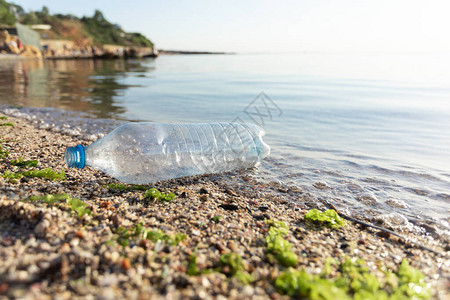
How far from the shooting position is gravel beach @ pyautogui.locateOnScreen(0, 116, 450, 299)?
126 centimetres

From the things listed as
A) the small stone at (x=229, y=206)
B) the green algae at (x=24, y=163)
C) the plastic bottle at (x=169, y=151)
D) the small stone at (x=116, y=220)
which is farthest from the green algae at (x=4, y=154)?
the small stone at (x=229, y=206)

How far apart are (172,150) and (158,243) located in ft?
5.59

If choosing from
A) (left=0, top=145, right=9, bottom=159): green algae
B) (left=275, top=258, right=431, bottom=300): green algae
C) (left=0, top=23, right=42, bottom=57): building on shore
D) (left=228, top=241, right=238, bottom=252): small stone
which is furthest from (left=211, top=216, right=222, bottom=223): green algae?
(left=0, top=23, right=42, bottom=57): building on shore

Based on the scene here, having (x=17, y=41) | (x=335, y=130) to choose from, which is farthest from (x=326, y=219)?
(x=17, y=41)

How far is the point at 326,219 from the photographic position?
226 centimetres

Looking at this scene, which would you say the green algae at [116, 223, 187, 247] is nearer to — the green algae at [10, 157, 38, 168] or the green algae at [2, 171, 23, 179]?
the green algae at [2, 171, 23, 179]

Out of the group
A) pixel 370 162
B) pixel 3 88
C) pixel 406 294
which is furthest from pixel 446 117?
pixel 3 88

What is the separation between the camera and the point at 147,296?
1191 mm

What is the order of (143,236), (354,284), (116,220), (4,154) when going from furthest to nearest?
1. (4,154)
2. (116,220)
3. (143,236)
4. (354,284)

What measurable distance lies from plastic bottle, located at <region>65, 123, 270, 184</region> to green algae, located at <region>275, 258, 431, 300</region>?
180 centimetres

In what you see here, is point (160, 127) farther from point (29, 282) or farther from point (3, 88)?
point (3, 88)

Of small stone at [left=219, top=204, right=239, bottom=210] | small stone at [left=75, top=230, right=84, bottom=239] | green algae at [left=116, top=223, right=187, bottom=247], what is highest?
small stone at [left=75, top=230, right=84, bottom=239]

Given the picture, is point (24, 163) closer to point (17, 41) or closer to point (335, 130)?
point (335, 130)

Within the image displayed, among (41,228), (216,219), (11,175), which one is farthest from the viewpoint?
(11,175)
